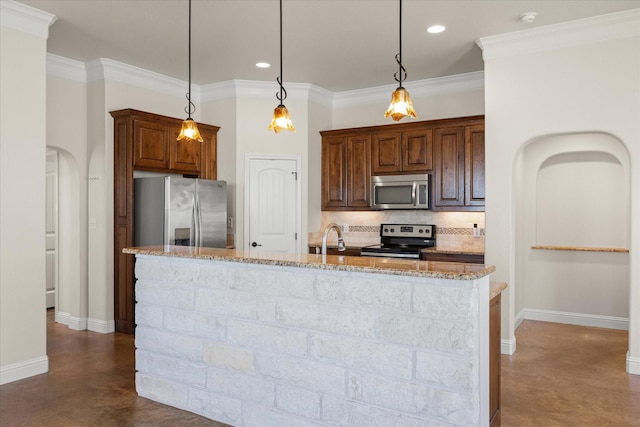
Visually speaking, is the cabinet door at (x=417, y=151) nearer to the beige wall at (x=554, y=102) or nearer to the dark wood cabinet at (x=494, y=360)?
the beige wall at (x=554, y=102)

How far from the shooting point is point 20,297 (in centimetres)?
390

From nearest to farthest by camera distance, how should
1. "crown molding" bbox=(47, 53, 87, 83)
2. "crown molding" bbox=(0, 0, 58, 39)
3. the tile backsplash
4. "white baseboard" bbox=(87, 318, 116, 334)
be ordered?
"crown molding" bbox=(0, 0, 58, 39), "crown molding" bbox=(47, 53, 87, 83), "white baseboard" bbox=(87, 318, 116, 334), the tile backsplash

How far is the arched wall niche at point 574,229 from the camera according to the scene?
5500mm

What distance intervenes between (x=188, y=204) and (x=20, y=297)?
1896mm

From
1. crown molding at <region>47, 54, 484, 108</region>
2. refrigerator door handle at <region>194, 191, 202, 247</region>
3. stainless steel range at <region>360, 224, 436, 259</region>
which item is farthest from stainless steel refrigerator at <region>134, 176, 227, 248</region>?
stainless steel range at <region>360, 224, 436, 259</region>

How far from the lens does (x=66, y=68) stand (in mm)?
5270

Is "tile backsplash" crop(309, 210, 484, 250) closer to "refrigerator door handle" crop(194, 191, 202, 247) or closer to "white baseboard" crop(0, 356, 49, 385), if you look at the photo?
"refrigerator door handle" crop(194, 191, 202, 247)

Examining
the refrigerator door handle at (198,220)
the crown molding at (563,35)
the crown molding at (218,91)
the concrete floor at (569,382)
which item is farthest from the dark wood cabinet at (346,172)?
the concrete floor at (569,382)

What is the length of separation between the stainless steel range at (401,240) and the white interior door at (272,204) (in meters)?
1.03

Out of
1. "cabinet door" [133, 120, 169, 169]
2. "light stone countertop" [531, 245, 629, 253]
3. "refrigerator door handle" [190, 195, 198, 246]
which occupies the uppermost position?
"cabinet door" [133, 120, 169, 169]

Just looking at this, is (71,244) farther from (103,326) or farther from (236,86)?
(236,86)

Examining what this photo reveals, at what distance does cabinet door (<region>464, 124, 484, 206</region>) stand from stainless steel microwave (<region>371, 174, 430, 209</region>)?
478 millimetres

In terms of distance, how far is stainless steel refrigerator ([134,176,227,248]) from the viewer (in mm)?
5141

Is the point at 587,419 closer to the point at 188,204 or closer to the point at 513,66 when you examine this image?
the point at 513,66
